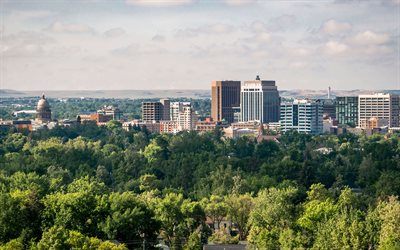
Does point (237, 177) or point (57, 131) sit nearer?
point (237, 177)

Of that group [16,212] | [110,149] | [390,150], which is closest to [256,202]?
[16,212]

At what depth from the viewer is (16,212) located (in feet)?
177

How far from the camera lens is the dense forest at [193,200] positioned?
5300 centimetres

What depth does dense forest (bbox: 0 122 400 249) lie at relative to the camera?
5300 cm

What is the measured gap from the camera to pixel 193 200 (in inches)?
3093

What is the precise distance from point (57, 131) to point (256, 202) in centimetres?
10036

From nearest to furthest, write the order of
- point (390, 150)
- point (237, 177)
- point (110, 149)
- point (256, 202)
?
point (256, 202) → point (237, 177) → point (390, 150) → point (110, 149)

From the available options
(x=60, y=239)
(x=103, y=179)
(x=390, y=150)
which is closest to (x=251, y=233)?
(x=60, y=239)

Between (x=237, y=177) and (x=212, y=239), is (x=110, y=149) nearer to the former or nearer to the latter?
(x=237, y=177)

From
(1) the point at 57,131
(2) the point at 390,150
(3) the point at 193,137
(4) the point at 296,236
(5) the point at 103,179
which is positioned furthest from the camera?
(1) the point at 57,131

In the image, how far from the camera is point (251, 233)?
5753 centimetres

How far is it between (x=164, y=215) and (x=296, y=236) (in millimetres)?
9088

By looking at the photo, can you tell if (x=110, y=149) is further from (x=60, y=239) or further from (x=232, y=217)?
(x=60, y=239)

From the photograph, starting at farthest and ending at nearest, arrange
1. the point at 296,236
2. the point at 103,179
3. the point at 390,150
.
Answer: the point at 390,150 → the point at 103,179 → the point at 296,236
